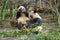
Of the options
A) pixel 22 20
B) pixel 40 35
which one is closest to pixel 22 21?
pixel 22 20

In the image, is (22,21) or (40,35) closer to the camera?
(40,35)

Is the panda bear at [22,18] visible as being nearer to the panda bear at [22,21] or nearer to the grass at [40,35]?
the panda bear at [22,21]

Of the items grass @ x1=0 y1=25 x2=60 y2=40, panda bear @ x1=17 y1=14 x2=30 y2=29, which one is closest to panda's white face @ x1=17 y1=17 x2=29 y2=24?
panda bear @ x1=17 y1=14 x2=30 y2=29

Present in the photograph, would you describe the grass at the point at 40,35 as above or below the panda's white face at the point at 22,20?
below

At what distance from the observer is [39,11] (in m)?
8.55

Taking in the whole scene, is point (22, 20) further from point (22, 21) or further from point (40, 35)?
point (40, 35)

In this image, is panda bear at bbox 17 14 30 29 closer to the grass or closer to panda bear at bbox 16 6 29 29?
panda bear at bbox 16 6 29 29

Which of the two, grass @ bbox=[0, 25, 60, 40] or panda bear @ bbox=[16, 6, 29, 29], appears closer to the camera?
grass @ bbox=[0, 25, 60, 40]

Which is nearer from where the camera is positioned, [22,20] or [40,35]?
[40,35]

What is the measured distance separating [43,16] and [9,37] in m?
2.61

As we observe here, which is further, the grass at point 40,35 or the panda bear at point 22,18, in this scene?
the panda bear at point 22,18

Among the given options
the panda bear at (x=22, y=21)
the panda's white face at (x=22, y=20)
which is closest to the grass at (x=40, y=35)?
the panda bear at (x=22, y=21)

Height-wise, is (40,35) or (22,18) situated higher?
(22,18)

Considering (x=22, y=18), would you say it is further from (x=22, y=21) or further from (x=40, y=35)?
(x=40, y=35)
